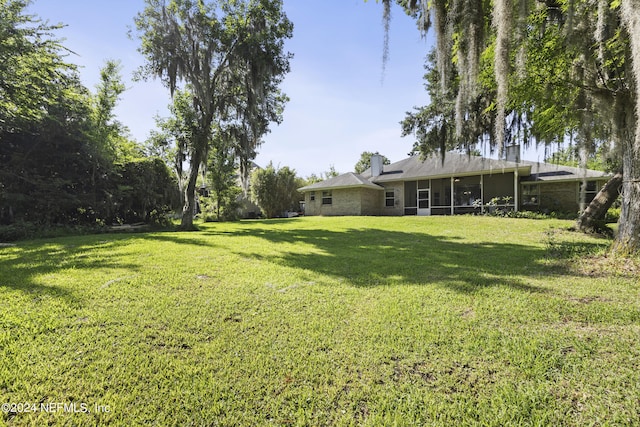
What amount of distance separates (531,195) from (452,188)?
4.76 meters

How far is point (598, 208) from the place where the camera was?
9289 mm

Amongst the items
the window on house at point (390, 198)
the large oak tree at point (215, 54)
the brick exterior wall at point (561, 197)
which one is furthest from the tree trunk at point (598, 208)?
the large oak tree at point (215, 54)

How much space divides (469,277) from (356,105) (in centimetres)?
846

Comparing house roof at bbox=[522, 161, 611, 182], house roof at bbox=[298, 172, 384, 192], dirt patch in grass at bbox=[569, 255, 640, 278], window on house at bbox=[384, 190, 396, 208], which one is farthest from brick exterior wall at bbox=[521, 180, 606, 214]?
dirt patch in grass at bbox=[569, 255, 640, 278]

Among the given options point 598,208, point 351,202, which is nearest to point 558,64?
point 598,208

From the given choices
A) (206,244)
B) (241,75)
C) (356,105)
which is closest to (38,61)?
(241,75)

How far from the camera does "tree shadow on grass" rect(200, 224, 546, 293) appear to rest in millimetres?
4258

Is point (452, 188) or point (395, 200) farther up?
point (452, 188)

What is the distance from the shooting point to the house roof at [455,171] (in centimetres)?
1569

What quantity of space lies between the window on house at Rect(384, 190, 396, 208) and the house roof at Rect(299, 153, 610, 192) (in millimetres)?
902

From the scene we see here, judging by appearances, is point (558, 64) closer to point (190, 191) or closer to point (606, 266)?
point (606, 266)

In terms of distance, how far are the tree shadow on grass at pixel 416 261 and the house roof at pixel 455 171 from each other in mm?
8417

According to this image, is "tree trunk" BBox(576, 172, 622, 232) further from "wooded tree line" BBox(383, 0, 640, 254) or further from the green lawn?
the green lawn

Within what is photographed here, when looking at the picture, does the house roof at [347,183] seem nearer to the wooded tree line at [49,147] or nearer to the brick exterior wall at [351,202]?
the brick exterior wall at [351,202]
